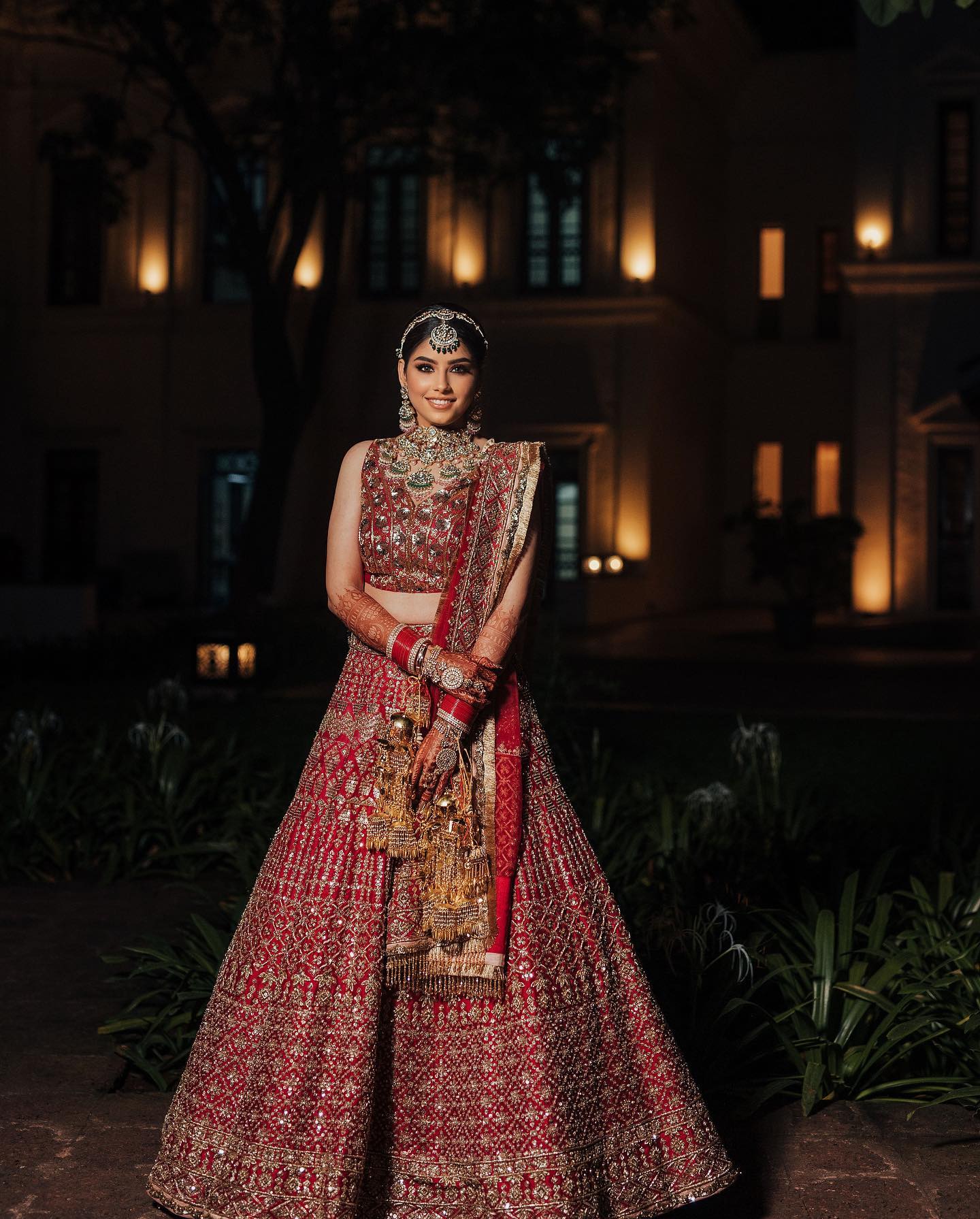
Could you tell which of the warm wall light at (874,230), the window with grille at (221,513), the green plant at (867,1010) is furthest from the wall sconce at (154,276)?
the green plant at (867,1010)

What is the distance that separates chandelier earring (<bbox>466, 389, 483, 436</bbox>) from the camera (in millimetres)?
3373

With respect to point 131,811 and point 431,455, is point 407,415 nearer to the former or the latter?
point 431,455

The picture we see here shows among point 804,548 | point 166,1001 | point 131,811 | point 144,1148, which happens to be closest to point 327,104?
point 804,548

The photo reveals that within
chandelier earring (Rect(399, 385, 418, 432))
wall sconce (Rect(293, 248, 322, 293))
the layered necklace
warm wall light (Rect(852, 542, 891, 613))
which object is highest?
wall sconce (Rect(293, 248, 322, 293))

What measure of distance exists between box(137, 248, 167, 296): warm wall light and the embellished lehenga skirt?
67.9ft

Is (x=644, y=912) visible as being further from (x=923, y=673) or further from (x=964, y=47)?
(x=964, y=47)

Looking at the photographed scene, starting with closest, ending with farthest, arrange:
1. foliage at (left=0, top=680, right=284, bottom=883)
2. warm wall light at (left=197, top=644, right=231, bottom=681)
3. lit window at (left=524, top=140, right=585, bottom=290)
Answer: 1. foliage at (left=0, top=680, right=284, bottom=883)
2. warm wall light at (left=197, top=644, right=231, bottom=681)
3. lit window at (left=524, top=140, right=585, bottom=290)

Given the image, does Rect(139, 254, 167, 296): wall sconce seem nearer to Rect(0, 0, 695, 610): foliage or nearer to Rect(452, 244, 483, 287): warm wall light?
Rect(452, 244, 483, 287): warm wall light

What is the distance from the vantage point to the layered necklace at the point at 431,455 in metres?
3.30

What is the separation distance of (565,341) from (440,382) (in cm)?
1920

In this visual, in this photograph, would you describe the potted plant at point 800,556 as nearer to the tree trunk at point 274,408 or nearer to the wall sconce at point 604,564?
the wall sconce at point 604,564

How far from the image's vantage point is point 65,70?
2323 cm

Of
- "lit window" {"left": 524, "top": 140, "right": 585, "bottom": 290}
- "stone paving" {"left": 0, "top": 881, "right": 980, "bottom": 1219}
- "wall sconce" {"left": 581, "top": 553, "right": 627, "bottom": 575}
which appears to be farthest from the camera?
"lit window" {"left": 524, "top": 140, "right": 585, "bottom": 290}


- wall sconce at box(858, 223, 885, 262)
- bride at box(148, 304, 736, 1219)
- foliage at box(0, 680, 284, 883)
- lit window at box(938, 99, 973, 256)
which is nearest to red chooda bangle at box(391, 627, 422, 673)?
bride at box(148, 304, 736, 1219)
